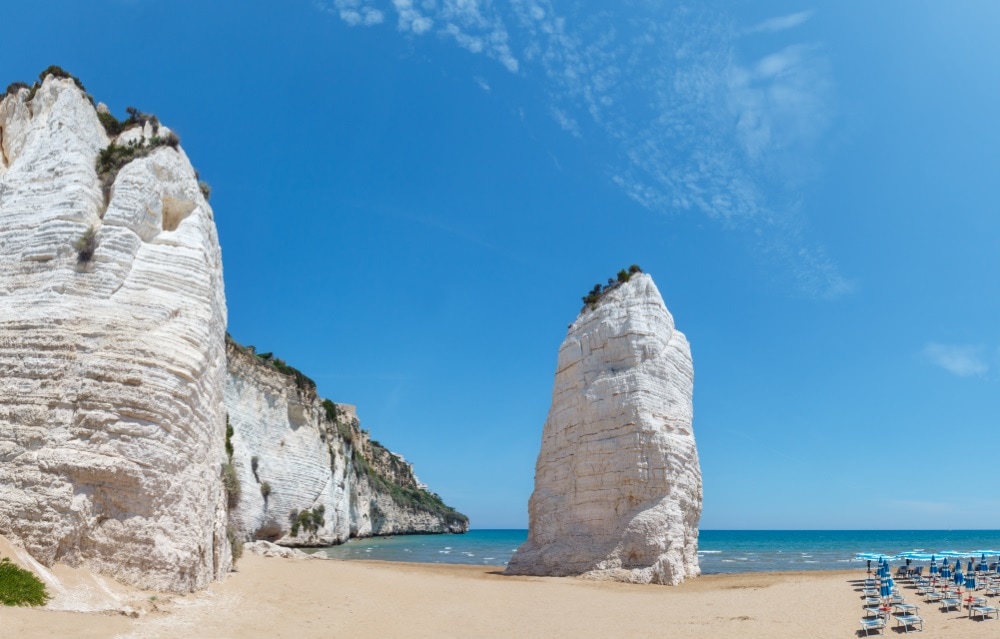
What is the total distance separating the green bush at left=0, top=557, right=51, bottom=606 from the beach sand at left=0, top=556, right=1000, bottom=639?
0.28 m

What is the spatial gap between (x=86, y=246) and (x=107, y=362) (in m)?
2.91

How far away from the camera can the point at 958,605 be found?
54.2 ft

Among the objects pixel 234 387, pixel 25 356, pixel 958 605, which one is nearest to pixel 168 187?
pixel 25 356

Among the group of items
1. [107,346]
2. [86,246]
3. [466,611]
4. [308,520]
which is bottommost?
[308,520]

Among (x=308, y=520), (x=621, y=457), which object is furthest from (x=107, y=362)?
(x=308, y=520)

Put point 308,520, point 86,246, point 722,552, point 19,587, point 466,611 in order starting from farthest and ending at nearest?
point 722,552
point 308,520
point 466,611
point 86,246
point 19,587

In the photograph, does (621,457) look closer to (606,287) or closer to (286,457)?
(606,287)

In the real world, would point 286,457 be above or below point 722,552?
above

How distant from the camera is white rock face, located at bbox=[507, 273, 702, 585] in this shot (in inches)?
835

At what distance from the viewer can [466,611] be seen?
50.2 ft

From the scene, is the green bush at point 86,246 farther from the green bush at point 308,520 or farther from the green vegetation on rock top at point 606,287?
the green bush at point 308,520

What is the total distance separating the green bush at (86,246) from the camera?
1368 cm

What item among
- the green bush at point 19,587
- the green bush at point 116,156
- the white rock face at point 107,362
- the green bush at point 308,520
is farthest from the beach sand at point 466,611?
the green bush at point 308,520

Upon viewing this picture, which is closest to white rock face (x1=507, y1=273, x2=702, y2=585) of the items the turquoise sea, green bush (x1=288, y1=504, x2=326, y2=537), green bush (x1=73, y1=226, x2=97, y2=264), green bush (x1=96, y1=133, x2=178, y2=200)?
the turquoise sea
